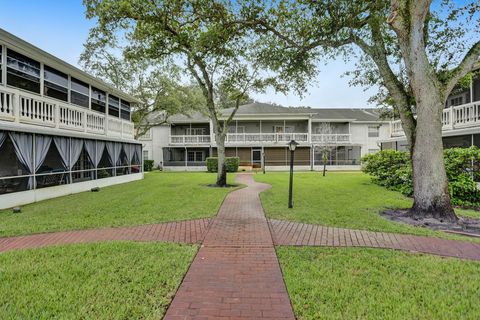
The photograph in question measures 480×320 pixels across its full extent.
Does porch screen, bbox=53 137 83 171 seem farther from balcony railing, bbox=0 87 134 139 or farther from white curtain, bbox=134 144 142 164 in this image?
white curtain, bbox=134 144 142 164

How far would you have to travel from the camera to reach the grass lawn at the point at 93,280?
314 centimetres

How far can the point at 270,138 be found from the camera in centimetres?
3178

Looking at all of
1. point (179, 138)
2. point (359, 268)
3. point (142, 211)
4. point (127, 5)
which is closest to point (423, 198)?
point (359, 268)

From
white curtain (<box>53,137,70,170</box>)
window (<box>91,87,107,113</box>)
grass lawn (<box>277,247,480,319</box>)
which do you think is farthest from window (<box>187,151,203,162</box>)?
grass lawn (<box>277,247,480,319</box>)

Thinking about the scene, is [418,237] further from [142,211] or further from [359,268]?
[142,211]

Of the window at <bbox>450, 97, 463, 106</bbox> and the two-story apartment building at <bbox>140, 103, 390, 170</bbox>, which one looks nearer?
the window at <bbox>450, 97, 463, 106</bbox>

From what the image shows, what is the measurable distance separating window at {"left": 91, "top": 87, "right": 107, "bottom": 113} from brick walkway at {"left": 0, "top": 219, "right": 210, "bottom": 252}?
12.2m

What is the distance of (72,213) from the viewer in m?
8.19

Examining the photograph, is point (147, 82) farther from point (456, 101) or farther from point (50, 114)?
point (456, 101)

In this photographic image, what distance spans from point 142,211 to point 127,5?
746 centimetres

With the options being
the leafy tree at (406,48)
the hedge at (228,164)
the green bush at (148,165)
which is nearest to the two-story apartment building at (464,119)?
the leafy tree at (406,48)

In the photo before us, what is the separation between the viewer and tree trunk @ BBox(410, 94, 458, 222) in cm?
750

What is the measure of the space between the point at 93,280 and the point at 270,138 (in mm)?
28797

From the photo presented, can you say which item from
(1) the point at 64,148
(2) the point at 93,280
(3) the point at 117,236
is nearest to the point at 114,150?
(1) the point at 64,148
